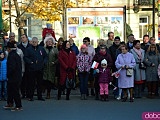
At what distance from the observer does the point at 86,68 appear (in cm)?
1574

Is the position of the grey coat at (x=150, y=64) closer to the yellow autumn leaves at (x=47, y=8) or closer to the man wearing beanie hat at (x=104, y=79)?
the man wearing beanie hat at (x=104, y=79)

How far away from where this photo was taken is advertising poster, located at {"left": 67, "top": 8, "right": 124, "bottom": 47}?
62.5 ft

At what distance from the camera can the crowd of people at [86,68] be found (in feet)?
50.7

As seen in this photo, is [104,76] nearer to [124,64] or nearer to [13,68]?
[124,64]

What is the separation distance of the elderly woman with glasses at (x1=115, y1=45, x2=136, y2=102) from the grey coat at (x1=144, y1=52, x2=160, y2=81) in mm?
830

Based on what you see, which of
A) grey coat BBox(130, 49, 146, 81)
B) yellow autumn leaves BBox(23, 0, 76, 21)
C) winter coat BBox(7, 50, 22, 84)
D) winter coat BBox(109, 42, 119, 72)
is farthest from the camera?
yellow autumn leaves BBox(23, 0, 76, 21)

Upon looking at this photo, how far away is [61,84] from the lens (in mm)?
15555

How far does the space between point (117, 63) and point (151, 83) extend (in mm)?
1680

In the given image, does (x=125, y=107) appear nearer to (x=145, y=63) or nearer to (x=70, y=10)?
(x=145, y=63)

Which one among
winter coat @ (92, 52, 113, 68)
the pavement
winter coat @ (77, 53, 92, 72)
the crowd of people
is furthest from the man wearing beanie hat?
winter coat @ (77, 53, 92, 72)

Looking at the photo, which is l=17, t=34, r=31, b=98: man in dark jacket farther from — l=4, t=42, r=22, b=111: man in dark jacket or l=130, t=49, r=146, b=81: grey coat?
l=130, t=49, r=146, b=81: grey coat

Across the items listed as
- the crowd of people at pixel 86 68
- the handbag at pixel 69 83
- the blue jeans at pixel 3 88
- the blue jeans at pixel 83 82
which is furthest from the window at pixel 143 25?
the blue jeans at pixel 3 88

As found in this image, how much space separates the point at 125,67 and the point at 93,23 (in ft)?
14.6

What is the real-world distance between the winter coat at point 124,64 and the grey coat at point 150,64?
832 millimetres
